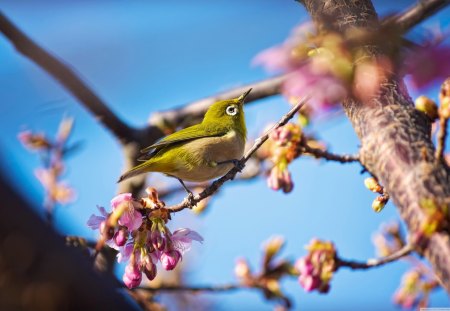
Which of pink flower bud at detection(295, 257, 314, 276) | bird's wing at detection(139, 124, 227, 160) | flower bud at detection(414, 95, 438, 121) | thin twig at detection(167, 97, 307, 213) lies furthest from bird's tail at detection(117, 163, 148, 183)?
flower bud at detection(414, 95, 438, 121)

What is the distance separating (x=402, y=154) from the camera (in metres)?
1.43

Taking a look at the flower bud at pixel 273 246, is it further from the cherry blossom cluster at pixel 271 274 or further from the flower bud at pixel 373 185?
the flower bud at pixel 373 185

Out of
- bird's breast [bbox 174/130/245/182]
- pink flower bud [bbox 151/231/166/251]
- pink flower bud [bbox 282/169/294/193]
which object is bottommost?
pink flower bud [bbox 151/231/166/251]

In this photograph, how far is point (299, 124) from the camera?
2443mm

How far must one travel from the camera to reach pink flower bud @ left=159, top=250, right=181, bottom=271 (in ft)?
7.17

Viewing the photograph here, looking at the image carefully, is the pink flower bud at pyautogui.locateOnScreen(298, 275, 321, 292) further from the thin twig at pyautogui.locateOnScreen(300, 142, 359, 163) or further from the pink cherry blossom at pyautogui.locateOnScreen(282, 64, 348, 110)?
the pink cherry blossom at pyautogui.locateOnScreen(282, 64, 348, 110)

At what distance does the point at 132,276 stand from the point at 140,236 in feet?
0.58

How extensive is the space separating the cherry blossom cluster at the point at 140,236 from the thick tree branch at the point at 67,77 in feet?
5.42

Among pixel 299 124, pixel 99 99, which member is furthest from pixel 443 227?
pixel 99 99

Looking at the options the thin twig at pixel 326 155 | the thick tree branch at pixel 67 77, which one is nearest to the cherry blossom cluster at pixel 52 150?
the thick tree branch at pixel 67 77

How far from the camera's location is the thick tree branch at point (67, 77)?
3244 mm

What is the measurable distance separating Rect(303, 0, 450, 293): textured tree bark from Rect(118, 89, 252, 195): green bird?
167 centimetres

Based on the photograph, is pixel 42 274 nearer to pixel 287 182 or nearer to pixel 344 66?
pixel 344 66

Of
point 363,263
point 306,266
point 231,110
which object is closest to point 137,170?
point 231,110
